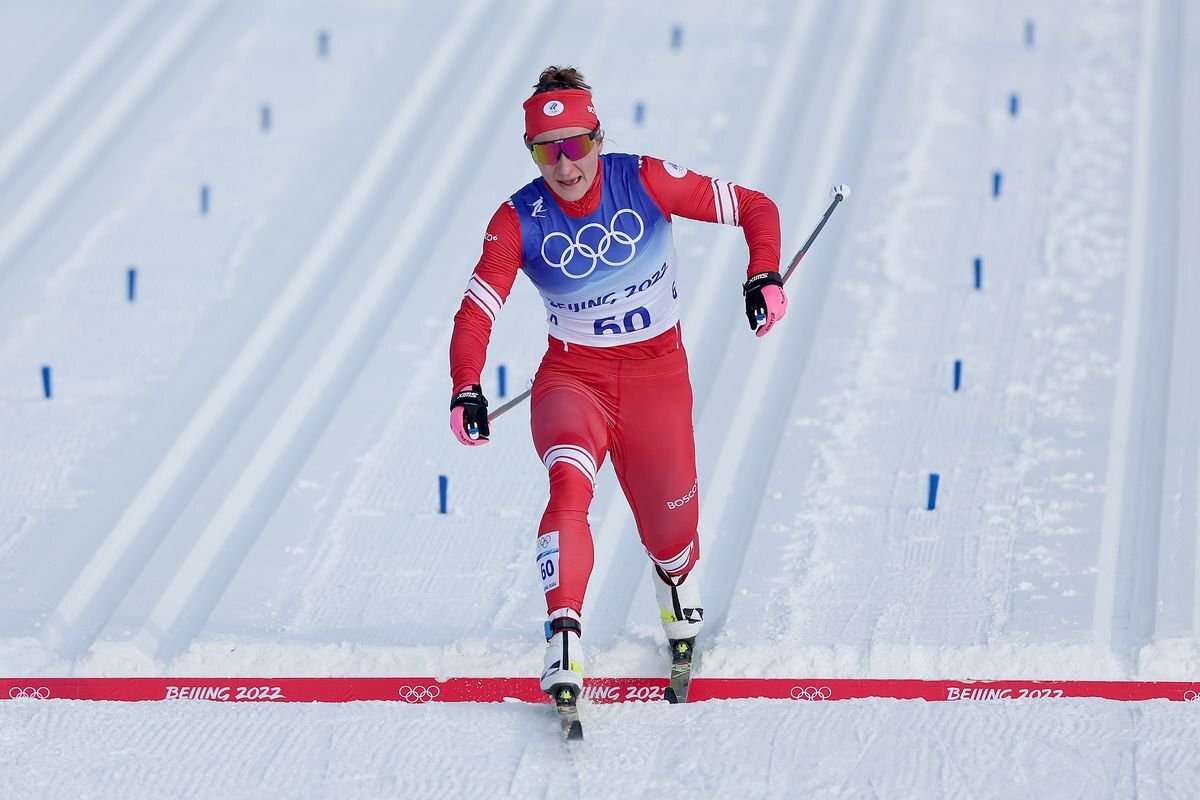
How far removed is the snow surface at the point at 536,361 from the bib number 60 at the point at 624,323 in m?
1.02

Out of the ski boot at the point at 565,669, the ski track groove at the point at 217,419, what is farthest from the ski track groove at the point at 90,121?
the ski boot at the point at 565,669

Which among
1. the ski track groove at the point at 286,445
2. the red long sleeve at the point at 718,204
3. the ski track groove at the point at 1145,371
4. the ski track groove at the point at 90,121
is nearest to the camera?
the red long sleeve at the point at 718,204

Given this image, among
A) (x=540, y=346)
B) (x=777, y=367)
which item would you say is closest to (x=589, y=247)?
(x=777, y=367)

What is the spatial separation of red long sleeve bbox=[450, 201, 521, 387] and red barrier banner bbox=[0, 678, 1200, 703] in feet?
3.37

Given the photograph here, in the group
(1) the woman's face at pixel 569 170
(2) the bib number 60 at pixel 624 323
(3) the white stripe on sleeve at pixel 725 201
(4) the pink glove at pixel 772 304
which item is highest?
(1) the woman's face at pixel 569 170

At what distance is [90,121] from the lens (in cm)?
960

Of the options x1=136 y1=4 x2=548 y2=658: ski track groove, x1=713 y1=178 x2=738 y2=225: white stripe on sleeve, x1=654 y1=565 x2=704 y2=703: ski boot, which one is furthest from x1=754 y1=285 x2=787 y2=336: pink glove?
x1=136 y1=4 x2=548 y2=658: ski track groove

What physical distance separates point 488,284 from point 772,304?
75 cm

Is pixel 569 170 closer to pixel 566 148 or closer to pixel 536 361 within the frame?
pixel 566 148

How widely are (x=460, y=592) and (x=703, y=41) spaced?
555 cm

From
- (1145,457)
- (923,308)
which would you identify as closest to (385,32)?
(923,308)

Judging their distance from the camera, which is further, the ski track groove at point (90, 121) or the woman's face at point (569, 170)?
the ski track groove at point (90, 121)

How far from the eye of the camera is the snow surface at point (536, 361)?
4.30 m

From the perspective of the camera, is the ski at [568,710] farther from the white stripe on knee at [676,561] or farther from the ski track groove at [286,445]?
the ski track groove at [286,445]
